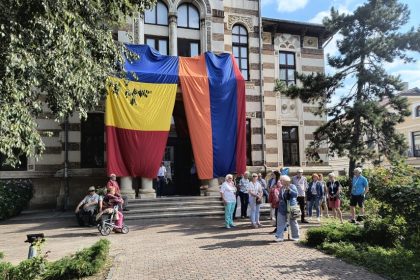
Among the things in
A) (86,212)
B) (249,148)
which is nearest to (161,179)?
(249,148)

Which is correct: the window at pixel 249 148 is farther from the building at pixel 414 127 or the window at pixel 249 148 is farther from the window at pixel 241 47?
the building at pixel 414 127

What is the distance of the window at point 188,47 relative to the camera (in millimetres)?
21156

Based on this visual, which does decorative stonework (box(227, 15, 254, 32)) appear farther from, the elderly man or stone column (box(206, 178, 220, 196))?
the elderly man

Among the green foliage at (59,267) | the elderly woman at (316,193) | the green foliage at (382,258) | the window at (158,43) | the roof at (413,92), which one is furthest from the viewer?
the roof at (413,92)

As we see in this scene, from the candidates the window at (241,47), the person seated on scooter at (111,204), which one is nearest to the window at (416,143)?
the window at (241,47)

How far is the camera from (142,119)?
17312 mm

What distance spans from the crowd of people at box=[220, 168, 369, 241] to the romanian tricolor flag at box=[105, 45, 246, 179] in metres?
2.76

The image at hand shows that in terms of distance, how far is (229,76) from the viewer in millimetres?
18906

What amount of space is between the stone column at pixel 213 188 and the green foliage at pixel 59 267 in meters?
9.98

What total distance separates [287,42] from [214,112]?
27.6 feet

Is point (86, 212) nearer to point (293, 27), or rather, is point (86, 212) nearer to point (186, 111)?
point (186, 111)

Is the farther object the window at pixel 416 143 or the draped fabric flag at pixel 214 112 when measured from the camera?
the window at pixel 416 143

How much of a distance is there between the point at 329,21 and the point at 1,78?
16453mm

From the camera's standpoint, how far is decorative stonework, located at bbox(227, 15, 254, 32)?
73.0ft
